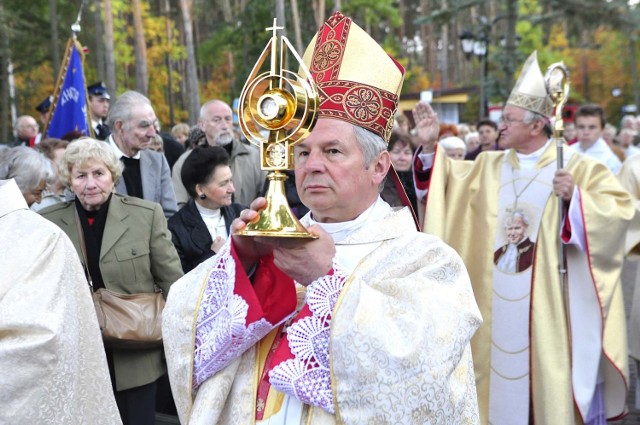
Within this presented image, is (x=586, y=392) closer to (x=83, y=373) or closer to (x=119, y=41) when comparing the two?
(x=83, y=373)

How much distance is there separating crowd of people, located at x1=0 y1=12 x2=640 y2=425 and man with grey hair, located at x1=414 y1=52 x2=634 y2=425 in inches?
0.5

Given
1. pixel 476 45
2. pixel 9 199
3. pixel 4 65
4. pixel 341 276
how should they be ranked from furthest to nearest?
pixel 476 45, pixel 4 65, pixel 9 199, pixel 341 276

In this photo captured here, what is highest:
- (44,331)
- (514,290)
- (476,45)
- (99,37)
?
(99,37)

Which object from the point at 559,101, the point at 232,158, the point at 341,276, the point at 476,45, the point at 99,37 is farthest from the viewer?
the point at 476,45

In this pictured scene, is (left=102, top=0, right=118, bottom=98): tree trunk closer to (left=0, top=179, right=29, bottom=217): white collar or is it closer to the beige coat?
the beige coat

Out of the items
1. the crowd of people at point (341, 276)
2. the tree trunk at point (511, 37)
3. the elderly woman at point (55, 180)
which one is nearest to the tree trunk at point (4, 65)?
the tree trunk at point (511, 37)

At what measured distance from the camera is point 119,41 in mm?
27266

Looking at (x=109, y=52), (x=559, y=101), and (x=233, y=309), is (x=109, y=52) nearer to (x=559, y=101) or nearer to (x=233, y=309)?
(x=559, y=101)

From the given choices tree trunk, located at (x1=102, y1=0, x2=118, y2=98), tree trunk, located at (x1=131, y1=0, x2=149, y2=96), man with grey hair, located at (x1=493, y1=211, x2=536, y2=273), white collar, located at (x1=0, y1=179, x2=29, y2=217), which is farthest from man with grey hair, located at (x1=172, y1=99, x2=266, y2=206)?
tree trunk, located at (x1=131, y1=0, x2=149, y2=96)

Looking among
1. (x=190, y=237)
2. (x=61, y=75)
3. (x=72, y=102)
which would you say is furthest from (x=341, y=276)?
(x=61, y=75)

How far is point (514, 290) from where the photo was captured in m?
5.30

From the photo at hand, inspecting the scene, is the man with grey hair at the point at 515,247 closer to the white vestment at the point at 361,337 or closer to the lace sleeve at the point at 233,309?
the white vestment at the point at 361,337

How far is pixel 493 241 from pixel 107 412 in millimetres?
2937

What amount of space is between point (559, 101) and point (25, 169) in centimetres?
323
